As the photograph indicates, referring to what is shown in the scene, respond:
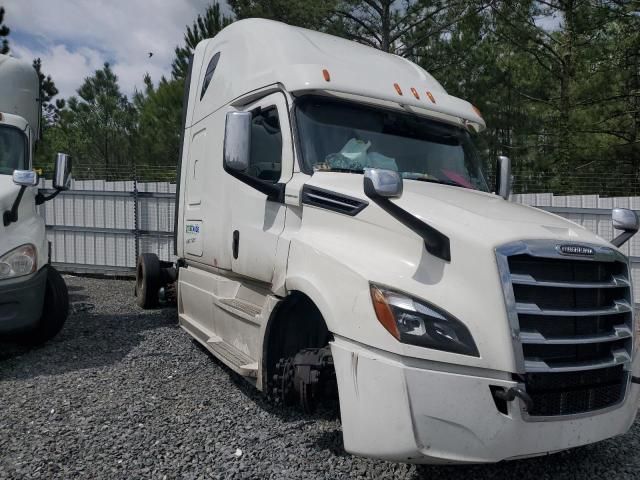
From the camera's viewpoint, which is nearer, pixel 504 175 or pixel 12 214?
pixel 504 175

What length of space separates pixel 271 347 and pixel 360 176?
137 centimetres

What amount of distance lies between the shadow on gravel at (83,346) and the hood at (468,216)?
3390 mm

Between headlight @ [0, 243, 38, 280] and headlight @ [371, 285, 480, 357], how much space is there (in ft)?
13.8

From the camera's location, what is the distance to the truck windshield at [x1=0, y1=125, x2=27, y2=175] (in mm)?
6426

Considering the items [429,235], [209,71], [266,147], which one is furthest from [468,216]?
[209,71]

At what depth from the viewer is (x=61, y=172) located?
6.35 meters

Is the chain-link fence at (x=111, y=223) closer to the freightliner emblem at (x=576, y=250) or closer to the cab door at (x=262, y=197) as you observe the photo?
the cab door at (x=262, y=197)

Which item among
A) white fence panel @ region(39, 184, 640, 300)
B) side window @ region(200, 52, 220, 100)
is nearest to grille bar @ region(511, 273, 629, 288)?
side window @ region(200, 52, 220, 100)

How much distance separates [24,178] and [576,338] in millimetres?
5345

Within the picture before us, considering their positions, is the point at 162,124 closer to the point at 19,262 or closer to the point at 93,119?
the point at 93,119

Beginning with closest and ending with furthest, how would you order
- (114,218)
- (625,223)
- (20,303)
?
(625,223), (20,303), (114,218)

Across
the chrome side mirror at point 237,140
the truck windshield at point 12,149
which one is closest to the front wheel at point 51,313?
the truck windshield at point 12,149

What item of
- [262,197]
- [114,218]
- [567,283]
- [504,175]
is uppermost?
[504,175]

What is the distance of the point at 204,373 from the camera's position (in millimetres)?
5367
